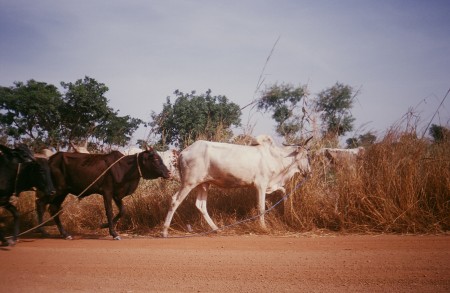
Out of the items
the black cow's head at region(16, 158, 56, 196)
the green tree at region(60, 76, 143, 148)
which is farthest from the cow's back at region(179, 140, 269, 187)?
the green tree at region(60, 76, 143, 148)

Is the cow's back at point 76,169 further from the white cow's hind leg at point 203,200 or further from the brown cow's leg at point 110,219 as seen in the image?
the white cow's hind leg at point 203,200

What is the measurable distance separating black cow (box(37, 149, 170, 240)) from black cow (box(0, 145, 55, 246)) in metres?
0.48

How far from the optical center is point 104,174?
7.34m

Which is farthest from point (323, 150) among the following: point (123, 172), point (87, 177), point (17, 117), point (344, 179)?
point (17, 117)

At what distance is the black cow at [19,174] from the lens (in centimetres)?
666

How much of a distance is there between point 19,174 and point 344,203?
20.0 ft

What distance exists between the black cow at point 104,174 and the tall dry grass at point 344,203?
45 centimetres

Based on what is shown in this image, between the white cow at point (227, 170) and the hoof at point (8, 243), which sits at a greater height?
the white cow at point (227, 170)

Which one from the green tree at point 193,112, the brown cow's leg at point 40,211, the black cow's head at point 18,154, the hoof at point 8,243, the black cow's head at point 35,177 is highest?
the green tree at point 193,112

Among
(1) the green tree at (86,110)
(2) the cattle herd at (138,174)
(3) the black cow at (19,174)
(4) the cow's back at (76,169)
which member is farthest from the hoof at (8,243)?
(1) the green tree at (86,110)

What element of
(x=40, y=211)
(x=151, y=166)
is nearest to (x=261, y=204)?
(x=151, y=166)

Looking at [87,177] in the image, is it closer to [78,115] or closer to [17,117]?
[78,115]

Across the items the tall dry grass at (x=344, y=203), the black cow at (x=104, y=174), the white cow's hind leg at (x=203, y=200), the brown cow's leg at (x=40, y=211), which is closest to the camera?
the tall dry grass at (x=344, y=203)

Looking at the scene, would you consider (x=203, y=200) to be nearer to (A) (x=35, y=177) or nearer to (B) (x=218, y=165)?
(B) (x=218, y=165)
